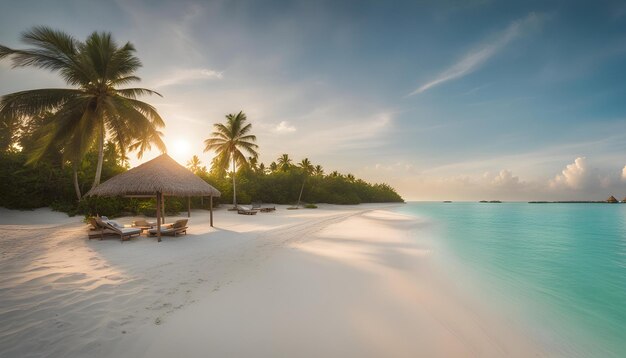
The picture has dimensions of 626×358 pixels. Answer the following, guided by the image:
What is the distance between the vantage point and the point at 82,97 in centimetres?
1331

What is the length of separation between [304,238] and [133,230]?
6308mm

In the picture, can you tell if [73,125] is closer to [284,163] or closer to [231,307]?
[231,307]

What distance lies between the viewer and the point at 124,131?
14.6 m

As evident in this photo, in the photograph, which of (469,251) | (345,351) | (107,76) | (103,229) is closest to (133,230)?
(103,229)

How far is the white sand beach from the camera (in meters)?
3.41

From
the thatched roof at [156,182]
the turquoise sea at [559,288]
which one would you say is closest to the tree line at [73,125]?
the thatched roof at [156,182]

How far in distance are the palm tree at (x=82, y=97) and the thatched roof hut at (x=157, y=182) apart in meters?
4.60

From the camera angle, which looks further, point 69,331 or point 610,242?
point 610,242

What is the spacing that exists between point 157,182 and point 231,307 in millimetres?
7198

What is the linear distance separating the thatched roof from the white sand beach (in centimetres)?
229

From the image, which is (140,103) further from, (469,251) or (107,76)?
(469,251)

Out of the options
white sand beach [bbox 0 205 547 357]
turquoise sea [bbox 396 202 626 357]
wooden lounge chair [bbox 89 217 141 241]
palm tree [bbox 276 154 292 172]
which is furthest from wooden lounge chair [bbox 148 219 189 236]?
palm tree [bbox 276 154 292 172]

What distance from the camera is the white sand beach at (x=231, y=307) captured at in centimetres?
341

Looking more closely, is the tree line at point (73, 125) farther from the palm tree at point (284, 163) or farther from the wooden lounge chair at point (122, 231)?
the palm tree at point (284, 163)
